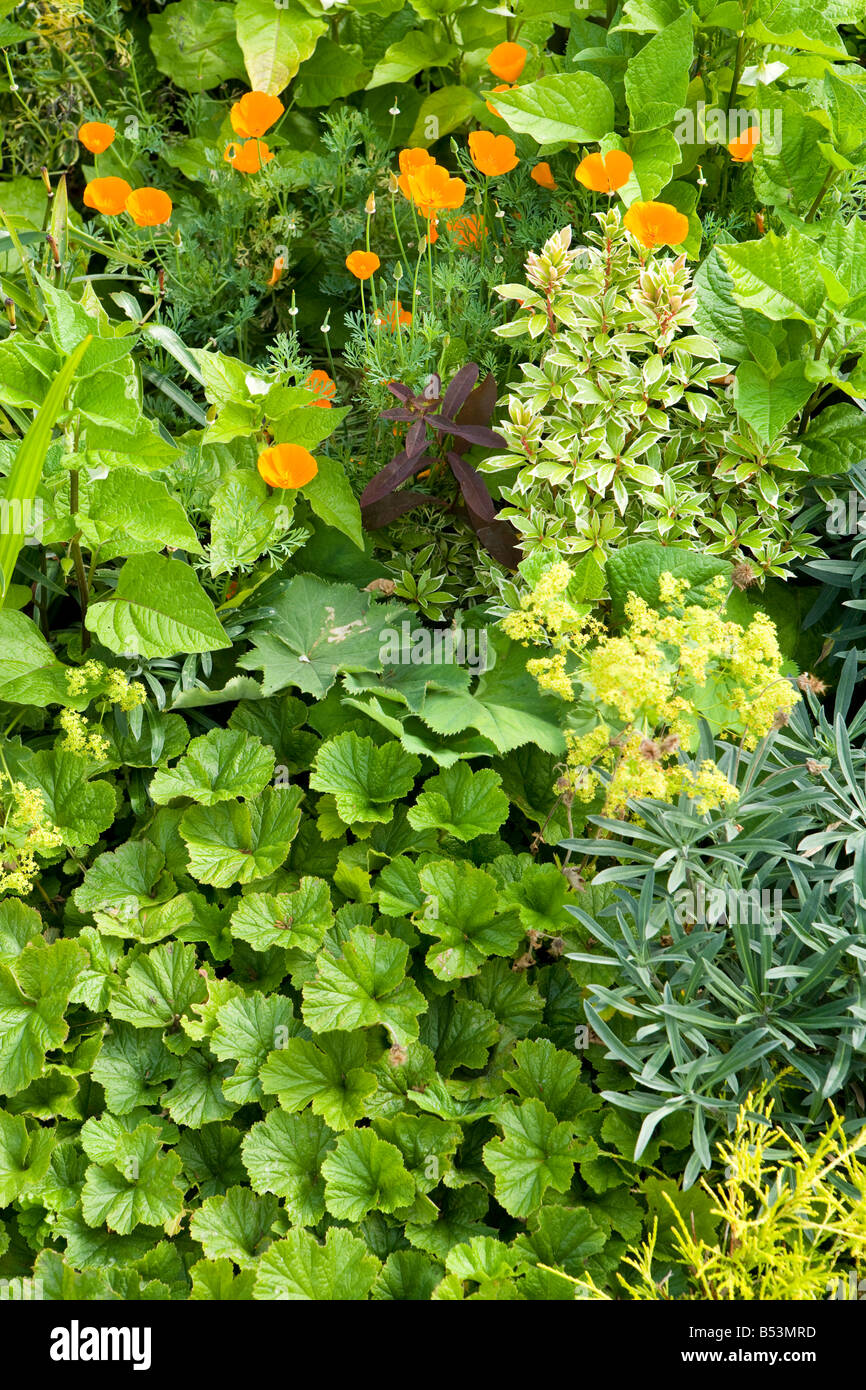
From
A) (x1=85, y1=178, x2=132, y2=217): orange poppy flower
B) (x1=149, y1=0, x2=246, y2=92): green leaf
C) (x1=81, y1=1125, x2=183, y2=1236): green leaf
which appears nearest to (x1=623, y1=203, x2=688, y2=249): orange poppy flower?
(x1=85, y1=178, x2=132, y2=217): orange poppy flower

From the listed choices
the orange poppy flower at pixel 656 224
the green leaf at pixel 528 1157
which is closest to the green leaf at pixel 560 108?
the orange poppy flower at pixel 656 224

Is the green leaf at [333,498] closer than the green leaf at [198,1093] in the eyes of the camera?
No

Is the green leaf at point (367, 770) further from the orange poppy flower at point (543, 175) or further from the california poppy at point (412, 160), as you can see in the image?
the orange poppy flower at point (543, 175)

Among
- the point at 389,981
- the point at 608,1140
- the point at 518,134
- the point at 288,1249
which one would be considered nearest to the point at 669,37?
the point at 518,134

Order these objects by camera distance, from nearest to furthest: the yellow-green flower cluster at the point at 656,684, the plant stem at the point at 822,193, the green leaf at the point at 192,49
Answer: the yellow-green flower cluster at the point at 656,684, the plant stem at the point at 822,193, the green leaf at the point at 192,49

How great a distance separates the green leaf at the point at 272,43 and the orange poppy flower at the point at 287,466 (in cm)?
122

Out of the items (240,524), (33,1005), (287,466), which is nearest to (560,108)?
(287,466)

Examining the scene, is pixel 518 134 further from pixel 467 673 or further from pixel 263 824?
pixel 263 824

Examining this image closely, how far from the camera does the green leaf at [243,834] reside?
2025mm

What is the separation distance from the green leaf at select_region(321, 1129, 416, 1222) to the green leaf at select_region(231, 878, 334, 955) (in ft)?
1.08

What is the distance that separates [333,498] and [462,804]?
0.70 meters

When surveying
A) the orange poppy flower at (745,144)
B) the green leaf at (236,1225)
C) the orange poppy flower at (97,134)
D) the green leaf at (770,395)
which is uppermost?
the orange poppy flower at (97,134)

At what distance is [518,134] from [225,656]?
1523 mm

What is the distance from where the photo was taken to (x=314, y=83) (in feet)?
9.97
